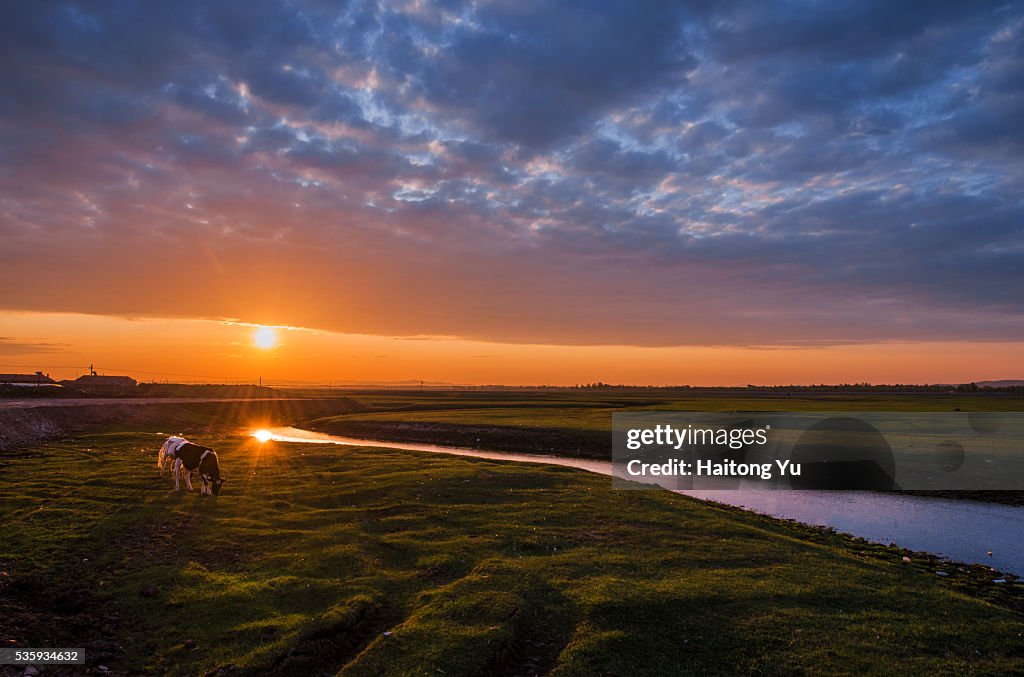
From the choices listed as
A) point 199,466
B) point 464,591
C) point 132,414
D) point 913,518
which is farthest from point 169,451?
point 132,414

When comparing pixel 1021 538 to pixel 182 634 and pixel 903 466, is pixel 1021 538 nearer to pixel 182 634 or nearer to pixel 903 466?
pixel 903 466

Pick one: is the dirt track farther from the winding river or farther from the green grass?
the winding river

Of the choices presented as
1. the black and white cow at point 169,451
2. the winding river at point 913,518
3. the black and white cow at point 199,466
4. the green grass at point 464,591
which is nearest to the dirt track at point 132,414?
the black and white cow at point 169,451

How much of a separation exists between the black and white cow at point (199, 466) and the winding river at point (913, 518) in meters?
26.6

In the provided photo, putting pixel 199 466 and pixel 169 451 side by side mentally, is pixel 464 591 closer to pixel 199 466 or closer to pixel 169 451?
pixel 199 466

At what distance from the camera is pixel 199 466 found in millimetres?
26984

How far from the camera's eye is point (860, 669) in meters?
11.4

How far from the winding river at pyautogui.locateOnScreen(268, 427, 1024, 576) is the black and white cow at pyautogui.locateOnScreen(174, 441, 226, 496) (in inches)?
1047

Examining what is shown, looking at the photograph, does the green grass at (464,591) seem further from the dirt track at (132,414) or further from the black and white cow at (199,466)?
the dirt track at (132,414)

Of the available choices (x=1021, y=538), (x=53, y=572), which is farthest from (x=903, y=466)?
(x=53, y=572)

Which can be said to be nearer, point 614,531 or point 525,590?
point 525,590

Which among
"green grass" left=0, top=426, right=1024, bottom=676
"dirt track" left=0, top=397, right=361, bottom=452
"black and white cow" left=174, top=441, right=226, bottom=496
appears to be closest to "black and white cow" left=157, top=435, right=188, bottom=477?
"black and white cow" left=174, top=441, right=226, bottom=496

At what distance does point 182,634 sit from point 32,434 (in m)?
48.6

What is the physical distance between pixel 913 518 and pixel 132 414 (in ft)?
257
